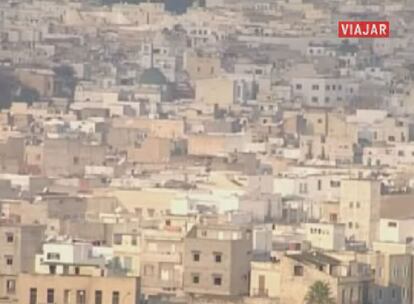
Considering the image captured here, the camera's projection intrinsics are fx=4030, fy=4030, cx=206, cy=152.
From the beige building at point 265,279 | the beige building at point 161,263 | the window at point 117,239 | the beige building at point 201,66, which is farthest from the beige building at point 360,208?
the beige building at point 201,66

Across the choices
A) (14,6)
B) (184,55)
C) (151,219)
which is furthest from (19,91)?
(151,219)

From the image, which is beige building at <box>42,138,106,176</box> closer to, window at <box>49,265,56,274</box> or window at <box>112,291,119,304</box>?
window at <box>49,265,56,274</box>

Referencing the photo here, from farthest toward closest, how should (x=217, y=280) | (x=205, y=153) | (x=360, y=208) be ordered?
1. (x=205, y=153)
2. (x=360, y=208)
3. (x=217, y=280)

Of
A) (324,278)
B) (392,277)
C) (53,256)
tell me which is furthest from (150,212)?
(324,278)

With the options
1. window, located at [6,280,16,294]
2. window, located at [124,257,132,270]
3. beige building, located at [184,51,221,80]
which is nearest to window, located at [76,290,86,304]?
window, located at [6,280,16,294]

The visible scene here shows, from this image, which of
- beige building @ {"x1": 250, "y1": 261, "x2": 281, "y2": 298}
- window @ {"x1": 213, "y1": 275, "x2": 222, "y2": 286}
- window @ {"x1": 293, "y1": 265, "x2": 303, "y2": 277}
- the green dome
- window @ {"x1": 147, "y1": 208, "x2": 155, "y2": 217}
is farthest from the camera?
the green dome

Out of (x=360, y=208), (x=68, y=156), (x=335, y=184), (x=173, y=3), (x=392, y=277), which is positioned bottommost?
(x=173, y=3)

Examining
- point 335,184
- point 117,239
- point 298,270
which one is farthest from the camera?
point 335,184

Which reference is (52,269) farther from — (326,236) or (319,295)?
(326,236)
